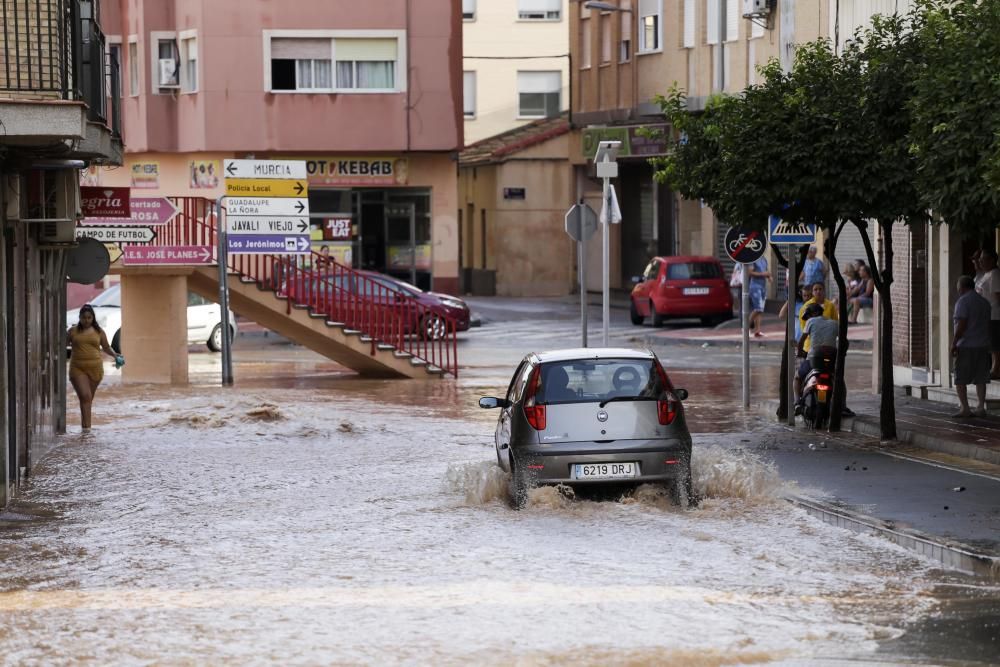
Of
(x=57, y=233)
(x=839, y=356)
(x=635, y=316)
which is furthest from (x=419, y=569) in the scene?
(x=635, y=316)

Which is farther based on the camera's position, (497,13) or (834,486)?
(497,13)

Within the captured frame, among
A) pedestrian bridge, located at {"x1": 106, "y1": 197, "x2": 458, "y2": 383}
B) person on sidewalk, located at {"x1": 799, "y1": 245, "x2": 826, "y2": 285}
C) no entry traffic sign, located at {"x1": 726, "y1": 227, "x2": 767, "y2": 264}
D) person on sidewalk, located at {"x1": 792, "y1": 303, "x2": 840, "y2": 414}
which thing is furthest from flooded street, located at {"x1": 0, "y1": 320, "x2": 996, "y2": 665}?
person on sidewalk, located at {"x1": 799, "y1": 245, "x2": 826, "y2": 285}

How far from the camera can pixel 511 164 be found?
56.8 m

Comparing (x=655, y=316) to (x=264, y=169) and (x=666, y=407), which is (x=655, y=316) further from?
(x=666, y=407)

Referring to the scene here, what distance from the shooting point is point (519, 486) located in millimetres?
14266

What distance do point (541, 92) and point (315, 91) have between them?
22.9m

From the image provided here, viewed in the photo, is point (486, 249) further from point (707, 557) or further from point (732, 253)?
point (707, 557)

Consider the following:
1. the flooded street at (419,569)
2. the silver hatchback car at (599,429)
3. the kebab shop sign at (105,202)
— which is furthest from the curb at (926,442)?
the kebab shop sign at (105,202)

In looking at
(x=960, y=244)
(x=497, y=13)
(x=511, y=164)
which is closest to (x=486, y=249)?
(x=511, y=164)

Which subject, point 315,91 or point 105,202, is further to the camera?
point 315,91

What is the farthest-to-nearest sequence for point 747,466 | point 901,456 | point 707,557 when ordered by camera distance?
point 901,456
point 747,466
point 707,557

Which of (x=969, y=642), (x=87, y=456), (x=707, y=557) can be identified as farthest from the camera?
(x=87, y=456)

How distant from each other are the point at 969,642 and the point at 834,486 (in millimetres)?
6257

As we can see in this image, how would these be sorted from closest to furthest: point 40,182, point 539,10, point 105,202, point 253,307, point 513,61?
point 40,182, point 105,202, point 253,307, point 539,10, point 513,61
